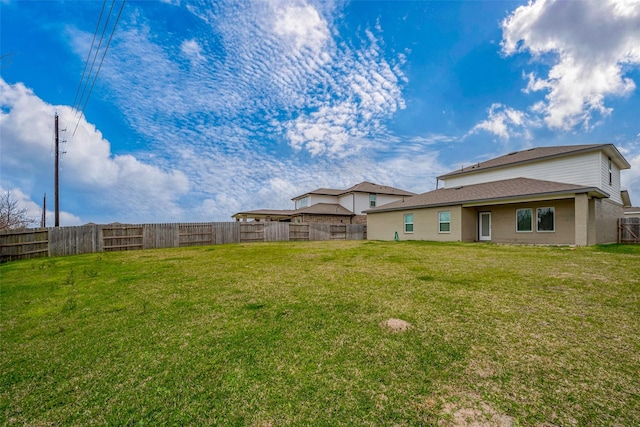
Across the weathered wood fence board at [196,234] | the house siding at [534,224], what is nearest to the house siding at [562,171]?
the house siding at [534,224]

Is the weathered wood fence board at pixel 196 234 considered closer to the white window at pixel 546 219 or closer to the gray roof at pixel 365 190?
the gray roof at pixel 365 190

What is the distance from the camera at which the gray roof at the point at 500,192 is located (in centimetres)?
1216

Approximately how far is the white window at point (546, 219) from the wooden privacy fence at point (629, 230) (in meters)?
7.35

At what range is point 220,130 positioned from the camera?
17.4 m

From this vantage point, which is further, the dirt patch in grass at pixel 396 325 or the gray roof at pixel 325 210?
the gray roof at pixel 325 210

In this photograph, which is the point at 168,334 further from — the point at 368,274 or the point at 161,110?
the point at 161,110

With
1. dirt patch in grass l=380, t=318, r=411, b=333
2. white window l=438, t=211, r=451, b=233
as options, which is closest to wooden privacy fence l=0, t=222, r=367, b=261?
white window l=438, t=211, r=451, b=233

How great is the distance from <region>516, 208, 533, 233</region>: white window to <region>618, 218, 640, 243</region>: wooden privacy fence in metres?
7.62

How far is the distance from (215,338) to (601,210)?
64.7 feet

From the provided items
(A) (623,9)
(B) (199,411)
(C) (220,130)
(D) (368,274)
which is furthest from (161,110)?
(A) (623,9)

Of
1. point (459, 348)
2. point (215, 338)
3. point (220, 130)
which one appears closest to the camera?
point (459, 348)

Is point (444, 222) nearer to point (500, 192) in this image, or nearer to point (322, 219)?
point (500, 192)

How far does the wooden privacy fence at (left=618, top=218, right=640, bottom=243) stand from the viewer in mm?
15799

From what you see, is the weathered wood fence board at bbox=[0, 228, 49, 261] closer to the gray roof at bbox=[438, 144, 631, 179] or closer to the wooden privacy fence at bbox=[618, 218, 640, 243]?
the gray roof at bbox=[438, 144, 631, 179]
